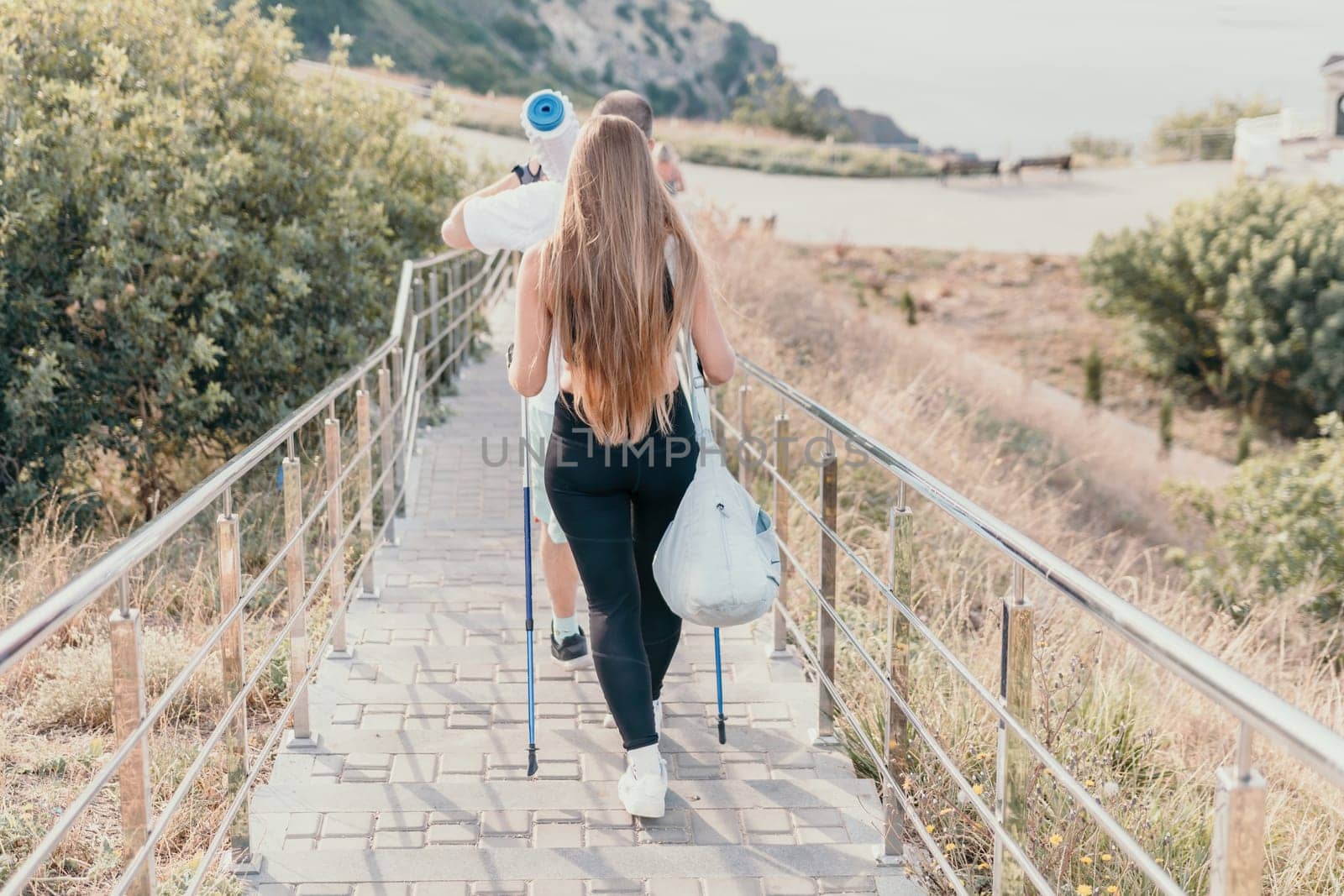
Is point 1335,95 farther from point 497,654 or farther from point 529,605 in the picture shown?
point 529,605

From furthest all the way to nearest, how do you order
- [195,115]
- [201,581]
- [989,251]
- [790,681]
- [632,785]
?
1. [989,251]
2. [195,115]
3. [201,581]
4. [790,681]
5. [632,785]

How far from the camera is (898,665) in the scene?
3.12 metres

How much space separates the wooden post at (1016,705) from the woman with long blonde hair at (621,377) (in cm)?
106

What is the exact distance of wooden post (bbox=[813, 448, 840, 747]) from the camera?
380cm

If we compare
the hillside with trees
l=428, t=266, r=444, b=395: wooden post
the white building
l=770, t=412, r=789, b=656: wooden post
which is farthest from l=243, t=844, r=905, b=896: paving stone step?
the hillside with trees

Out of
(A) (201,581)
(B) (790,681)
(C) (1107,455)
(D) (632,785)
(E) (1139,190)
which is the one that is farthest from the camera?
(E) (1139,190)

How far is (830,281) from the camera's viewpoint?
24375 millimetres

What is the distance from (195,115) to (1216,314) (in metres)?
22.7

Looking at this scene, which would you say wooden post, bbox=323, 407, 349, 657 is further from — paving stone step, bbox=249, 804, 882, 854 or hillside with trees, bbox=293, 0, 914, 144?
hillside with trees, bbox=293, 0, 914, 144

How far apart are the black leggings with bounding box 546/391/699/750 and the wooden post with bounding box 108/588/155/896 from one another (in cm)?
120

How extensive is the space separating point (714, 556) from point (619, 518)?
0.30 meters

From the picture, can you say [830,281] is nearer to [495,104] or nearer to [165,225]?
[495,104]

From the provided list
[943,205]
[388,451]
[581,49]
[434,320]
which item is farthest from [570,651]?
[581,49]

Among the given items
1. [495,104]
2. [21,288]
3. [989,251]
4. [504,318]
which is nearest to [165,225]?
[21,288]
